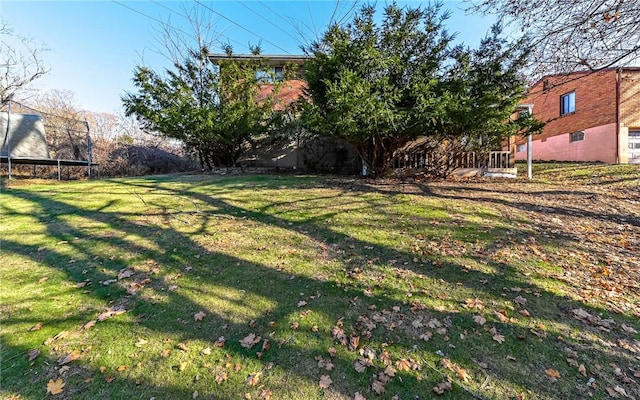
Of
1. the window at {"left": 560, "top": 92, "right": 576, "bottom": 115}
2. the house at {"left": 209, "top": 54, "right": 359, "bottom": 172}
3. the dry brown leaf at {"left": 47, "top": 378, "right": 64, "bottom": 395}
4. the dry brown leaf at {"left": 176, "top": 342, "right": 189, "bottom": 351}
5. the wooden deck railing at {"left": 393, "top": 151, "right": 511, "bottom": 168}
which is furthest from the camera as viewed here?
the window at {"left": 560, "top": 92, "right": 576, "bottom": 115}

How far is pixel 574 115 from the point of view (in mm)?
18281

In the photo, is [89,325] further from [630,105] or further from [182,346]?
[630,105]

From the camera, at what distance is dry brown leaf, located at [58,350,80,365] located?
7.92 feet

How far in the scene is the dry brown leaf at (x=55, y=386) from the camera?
2.15 m

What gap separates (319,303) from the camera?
322cm

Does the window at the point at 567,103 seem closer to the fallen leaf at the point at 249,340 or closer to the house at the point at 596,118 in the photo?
the house at the point at 596,118

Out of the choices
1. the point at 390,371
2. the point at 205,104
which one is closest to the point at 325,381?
Result: the point at 390,371

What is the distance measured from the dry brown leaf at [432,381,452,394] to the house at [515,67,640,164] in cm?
1449

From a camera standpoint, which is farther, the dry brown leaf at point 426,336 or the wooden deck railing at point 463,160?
the wooden deck railing at point 463,160

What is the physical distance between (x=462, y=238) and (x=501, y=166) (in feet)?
26.6

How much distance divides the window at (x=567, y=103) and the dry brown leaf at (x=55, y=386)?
24638 mm

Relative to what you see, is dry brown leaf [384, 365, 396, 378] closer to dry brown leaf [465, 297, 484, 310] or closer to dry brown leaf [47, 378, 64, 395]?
dry brown leaf [465, 297, 484, 310]

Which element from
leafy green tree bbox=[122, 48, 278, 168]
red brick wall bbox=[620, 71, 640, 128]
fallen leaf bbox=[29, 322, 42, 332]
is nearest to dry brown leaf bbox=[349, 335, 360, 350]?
fallen leaf bbox=[29, 322, 42, 332]

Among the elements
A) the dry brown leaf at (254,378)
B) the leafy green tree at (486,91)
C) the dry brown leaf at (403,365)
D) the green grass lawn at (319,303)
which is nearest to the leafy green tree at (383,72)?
the leafy green tree at (486,91)
